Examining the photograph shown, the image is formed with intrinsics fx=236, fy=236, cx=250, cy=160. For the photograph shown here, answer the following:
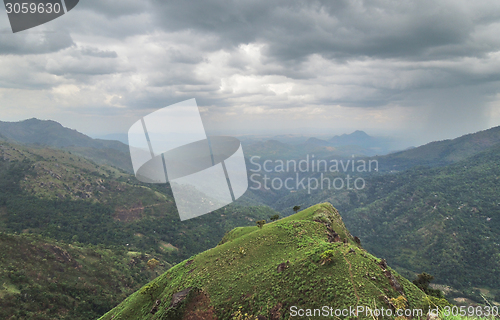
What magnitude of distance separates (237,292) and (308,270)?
316 inches

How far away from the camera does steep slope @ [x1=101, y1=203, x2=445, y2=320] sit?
21656 millimetres

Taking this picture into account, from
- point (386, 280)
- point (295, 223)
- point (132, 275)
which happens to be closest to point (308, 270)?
point (386, 280)

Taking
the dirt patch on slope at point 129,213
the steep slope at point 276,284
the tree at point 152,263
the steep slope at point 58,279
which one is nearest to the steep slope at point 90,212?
the dirt patch on slope at point 129,213

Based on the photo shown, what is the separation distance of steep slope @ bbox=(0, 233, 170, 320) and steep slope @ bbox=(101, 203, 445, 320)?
1791 inches

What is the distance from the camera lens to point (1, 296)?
177 ft

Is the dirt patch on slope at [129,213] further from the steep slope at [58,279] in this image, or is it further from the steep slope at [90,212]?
the steep slope at [58,279]

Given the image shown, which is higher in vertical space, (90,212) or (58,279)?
(90,212)

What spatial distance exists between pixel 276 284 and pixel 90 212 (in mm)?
148942


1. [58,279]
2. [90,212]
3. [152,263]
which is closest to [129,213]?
[90,212]

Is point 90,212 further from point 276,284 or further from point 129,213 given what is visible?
point 276,284

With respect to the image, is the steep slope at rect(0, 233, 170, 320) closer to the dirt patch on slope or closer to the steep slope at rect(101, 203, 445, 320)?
the steep slope at rect(101, 203, 445, 320)

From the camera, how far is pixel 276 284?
24.8 metres

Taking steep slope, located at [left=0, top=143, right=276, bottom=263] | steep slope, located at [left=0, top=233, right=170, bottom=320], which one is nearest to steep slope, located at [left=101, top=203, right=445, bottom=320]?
steep slope, located at [left=0, top=233, right=170, bottom=320]

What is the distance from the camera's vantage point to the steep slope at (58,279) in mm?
57594
